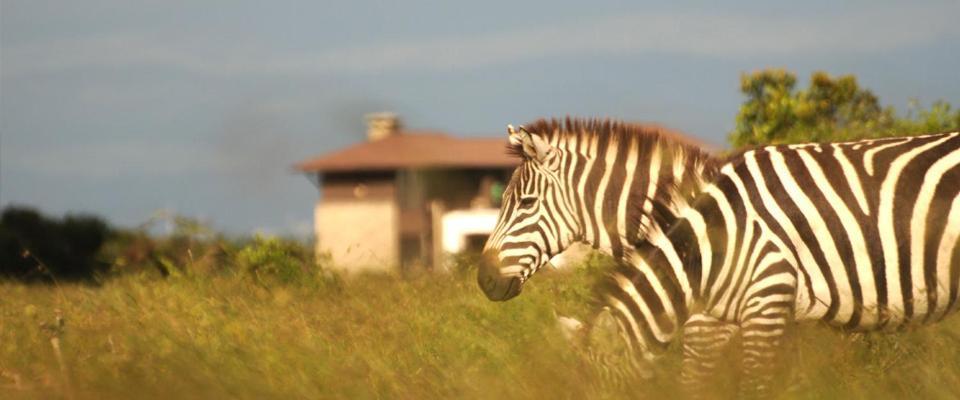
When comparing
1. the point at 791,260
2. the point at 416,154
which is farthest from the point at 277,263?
the point at 416,154

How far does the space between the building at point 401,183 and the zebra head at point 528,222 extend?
54.2 metres

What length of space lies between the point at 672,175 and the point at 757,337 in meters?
1.30

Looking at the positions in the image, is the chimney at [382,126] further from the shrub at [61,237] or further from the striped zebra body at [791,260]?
the striped zebra body at [791,260]

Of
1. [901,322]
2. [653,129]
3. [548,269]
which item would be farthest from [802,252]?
[548,269]

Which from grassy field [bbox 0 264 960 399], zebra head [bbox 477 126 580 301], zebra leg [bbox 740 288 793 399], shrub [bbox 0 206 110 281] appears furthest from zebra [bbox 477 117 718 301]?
shrub [bbox 0 206 110 281]

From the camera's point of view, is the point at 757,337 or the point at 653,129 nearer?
the point at 757,337

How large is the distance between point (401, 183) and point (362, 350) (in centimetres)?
6192

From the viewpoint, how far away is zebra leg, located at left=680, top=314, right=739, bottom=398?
7574 millimetres

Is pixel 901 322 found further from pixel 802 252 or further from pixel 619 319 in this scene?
pixel 619 319

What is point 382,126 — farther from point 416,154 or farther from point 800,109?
point 800,109

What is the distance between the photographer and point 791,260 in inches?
300

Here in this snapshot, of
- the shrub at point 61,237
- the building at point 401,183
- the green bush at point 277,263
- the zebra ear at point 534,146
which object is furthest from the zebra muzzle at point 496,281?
the building at point 401,183

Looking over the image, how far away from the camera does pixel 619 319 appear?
7.58m

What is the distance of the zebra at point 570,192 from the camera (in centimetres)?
868
